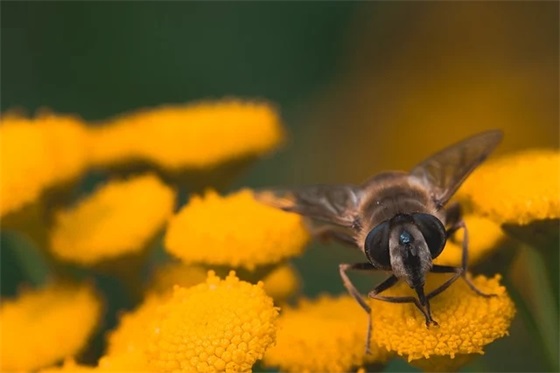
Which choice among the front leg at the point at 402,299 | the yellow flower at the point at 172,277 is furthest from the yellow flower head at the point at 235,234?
the front leg at the point at 402,299

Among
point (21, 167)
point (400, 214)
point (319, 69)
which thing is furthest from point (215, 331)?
point (319, 69)

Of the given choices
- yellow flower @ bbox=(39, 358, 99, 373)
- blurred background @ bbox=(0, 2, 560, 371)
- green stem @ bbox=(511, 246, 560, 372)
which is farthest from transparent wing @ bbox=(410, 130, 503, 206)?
blurred background @ bbox=(0, 2, 560, 371)

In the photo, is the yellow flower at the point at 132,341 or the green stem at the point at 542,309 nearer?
the yellow flower at the point at 132,341

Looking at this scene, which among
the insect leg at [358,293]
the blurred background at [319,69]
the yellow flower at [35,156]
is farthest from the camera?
the blurred background at [319,69]

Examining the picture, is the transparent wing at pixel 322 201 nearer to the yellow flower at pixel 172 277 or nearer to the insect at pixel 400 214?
the insect at pixel 400 214

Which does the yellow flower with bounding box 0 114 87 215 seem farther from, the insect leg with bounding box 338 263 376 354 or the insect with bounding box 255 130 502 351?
the insect leg with bounding box 338 263 376 354

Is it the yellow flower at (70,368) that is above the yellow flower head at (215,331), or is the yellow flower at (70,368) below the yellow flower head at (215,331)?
below

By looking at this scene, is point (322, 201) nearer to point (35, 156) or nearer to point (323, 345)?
point (323, 345)

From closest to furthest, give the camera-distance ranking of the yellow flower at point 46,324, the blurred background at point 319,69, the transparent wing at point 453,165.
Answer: the transparent wing at point 453,165 < the yellow flower at point 46,324 < the blurred background at point 319,69
